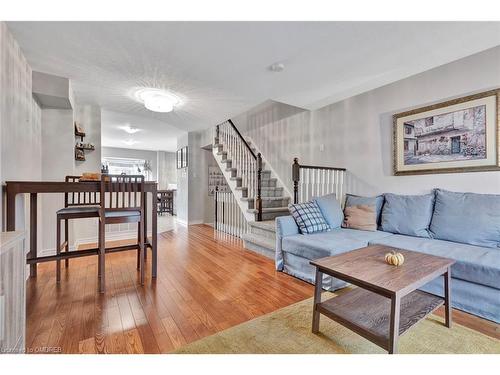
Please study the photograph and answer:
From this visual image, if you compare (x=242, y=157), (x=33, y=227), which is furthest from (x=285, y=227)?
(x=33, y=227)

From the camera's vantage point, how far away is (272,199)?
13.5 feet

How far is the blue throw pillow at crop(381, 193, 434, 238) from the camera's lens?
245 cm

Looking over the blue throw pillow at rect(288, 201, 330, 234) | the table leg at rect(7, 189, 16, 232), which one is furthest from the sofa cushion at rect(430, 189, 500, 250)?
the table leg at rect(7, 189, 16, 232)

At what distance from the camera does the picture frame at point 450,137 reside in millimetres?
2279

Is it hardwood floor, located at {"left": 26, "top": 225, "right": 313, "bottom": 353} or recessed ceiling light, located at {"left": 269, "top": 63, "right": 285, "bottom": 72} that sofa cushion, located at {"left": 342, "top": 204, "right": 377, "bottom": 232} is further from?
recessed ceiling light, located at {"left": 269, "top": 63, "right": 285, "bottom": 72}

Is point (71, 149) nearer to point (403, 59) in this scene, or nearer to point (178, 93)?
point (178, 93)

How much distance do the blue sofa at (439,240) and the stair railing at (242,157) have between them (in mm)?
1265

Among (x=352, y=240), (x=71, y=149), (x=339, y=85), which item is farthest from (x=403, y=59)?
(x=71, y=149)

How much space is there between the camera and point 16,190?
1906 millimetres

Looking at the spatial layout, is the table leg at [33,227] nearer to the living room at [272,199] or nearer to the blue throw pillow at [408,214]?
the living room at [272,199]

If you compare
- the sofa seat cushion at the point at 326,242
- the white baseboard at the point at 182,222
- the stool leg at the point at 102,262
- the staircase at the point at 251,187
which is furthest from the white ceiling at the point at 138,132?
the sofa seat cushion at the point at 326,242

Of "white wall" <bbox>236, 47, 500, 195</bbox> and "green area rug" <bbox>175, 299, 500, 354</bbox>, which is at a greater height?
"white wall" <bbox>236, 47, 500, 195</bbox>

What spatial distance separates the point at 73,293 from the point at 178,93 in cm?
259

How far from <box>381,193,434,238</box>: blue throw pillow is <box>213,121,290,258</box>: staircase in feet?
4.56
